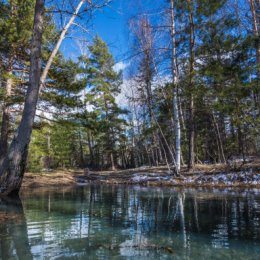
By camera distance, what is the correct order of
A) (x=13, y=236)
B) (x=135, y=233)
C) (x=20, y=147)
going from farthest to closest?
(x=20, y=147) < (x=135, y=233) < (x=13, y=236)

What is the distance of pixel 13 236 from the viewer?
14.5 ft

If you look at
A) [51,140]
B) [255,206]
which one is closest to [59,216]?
[255,206]

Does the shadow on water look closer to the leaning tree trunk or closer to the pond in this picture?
the pond

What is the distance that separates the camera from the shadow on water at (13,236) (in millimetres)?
3512

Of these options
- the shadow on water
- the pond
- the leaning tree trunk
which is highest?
the leaning tree trunk

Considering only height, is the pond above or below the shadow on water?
below

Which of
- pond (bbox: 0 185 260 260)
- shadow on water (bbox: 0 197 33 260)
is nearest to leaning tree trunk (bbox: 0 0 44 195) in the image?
shadow on water (bbox: 0 197 33 260)

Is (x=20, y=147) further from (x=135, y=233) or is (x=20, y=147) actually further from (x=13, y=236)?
(x=135, y=233)

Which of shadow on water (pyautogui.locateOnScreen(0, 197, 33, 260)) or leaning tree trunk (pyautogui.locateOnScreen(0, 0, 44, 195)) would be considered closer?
shadow on water (pyautogui.locateOnScreen(0, 197, 33, 260))

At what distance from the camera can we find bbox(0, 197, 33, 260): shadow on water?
3.51m

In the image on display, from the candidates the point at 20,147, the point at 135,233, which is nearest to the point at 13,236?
the point at 135,233

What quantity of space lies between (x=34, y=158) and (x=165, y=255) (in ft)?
67.9

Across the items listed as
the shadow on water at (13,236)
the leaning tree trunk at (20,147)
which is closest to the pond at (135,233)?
the shadow on water at (13,236)

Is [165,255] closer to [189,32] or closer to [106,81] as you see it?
[189,32]
